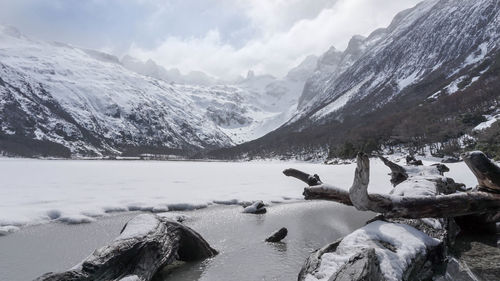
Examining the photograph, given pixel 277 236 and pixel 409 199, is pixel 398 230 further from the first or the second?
pixel 277 236

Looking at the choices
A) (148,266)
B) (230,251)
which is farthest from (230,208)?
(148,266)

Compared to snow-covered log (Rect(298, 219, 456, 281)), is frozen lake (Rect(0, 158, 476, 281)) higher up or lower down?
lower down

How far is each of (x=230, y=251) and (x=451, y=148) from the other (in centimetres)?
10187

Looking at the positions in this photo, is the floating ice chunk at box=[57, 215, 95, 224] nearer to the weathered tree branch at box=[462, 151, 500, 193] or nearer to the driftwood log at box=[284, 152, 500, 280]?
the driftwood log at box=[284, 152, 500, 280]

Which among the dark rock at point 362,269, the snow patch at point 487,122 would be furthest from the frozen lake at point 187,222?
the snow patch at point 487,122

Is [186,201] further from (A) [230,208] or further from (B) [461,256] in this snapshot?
(B) [461,256]

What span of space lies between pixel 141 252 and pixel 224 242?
5.62 metres

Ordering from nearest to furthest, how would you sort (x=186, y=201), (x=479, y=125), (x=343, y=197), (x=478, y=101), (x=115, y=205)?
1. (x=343, y=197)
2. (x=115, y=205)
3. (x=186, y=201)
4. (x=479, y=125)
5. (x=478, y=101)

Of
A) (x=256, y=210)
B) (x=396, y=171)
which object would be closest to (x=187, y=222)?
(x=256, y=210)

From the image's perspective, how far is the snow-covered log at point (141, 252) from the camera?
7906 millimetres

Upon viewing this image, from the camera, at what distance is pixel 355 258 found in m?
6.46

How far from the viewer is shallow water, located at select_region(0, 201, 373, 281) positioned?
10.9m

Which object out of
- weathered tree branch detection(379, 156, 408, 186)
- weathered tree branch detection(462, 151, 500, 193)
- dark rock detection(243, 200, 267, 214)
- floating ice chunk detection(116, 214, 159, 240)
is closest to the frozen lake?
dark rock detection(243, 200, 267, 214)

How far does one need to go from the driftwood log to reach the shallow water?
307 cm
